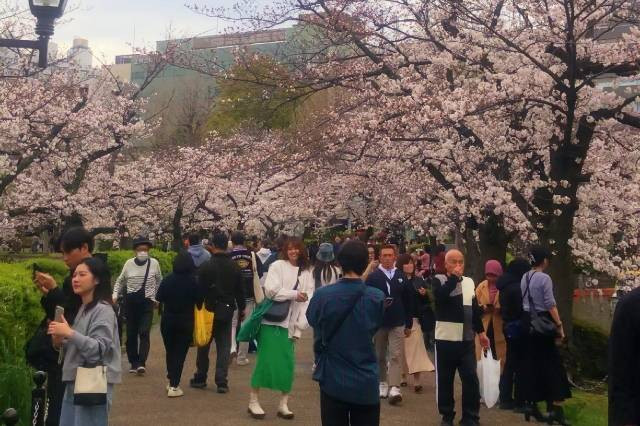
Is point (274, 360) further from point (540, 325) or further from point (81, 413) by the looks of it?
point (81, 413)

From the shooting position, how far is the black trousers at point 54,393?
5.85 meters

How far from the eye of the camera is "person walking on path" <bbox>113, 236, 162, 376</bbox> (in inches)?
413

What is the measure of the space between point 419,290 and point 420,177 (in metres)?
6.89

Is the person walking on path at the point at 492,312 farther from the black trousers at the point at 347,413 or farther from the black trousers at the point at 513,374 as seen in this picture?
the black trousers at the point at 347,413

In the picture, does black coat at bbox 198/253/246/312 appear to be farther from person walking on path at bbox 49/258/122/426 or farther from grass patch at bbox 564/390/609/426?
person walking on path at bbox 49/258/122/426

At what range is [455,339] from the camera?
24.8ft

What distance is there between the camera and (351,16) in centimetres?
1259

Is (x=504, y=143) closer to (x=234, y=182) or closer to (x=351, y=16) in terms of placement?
(x=351, y=16)

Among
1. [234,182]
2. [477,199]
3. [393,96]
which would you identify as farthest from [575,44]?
[234,182]

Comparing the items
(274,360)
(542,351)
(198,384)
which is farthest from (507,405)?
(198,384)

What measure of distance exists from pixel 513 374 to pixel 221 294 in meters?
3.39

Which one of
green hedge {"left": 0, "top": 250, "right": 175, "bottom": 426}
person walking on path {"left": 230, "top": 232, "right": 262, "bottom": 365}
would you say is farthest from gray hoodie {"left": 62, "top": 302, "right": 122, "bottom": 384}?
person walking on path {"left": 230, "top": 232, "right": 262, "bottom": 365}

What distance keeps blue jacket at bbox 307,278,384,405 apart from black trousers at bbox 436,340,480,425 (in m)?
2.69

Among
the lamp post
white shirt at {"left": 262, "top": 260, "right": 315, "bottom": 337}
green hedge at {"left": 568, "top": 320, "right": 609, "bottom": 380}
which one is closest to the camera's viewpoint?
white shirt at {"left": 262, "top": 260, "right": 315, "bottom": 337}
